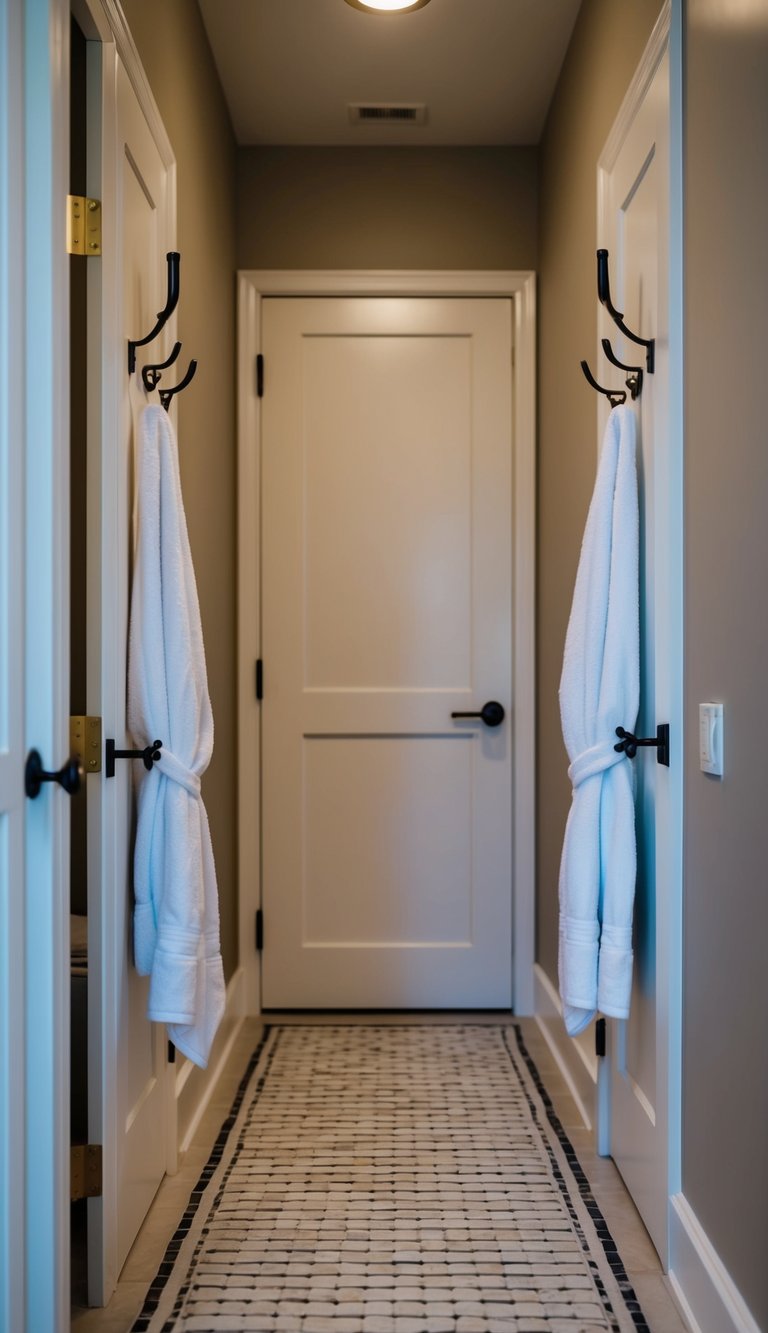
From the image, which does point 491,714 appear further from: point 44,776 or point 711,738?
point 44,776

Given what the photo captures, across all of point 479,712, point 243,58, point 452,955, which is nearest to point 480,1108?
point 452,955

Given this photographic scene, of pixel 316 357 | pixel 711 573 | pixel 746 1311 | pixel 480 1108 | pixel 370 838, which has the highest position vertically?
pixel 316 357

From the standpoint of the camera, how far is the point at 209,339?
275 centimetres

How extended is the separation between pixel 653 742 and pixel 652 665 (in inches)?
6.6

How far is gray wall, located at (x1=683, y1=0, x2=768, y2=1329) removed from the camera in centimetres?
138

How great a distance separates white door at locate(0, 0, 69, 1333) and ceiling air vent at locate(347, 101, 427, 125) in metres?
1.71

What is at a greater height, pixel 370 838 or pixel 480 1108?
pixel 370 838

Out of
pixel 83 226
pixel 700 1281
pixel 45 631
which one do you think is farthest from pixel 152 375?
pixel 700 1281

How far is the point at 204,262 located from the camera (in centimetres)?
267

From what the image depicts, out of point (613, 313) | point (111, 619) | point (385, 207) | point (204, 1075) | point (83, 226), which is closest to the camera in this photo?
point (83, 226)

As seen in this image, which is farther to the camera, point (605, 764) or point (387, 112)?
→ point (387, 112)

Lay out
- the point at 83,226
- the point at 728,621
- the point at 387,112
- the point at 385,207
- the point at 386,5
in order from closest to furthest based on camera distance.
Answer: the point at 728,621, the point at 83,226, the point at 386,5, the point at 387,112, the point at 385,207

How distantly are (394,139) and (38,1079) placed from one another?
9.26 ft

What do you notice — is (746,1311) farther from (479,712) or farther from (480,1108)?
(479,712)
